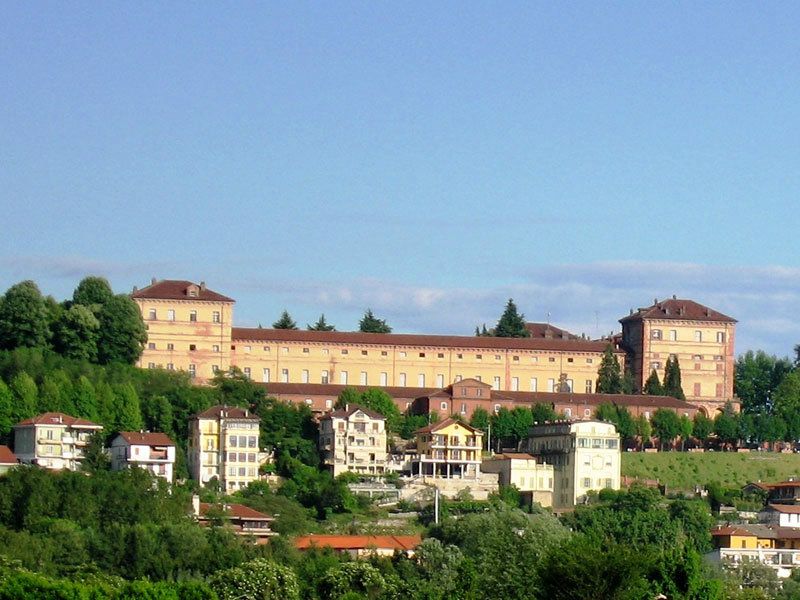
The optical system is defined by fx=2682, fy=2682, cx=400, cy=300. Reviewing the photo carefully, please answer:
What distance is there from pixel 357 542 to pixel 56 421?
584 inches

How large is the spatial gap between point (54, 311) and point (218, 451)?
35.7 feet

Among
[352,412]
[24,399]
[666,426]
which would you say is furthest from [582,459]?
[24,399]

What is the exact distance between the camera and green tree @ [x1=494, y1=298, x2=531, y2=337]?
377 feet

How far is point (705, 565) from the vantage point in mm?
78375

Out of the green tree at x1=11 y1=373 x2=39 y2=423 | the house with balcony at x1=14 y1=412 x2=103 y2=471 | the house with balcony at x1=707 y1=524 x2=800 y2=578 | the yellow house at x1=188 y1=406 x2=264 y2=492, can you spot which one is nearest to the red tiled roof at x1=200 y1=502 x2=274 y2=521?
the yellow house at x1=188 y1=406 x2=264 y2=492

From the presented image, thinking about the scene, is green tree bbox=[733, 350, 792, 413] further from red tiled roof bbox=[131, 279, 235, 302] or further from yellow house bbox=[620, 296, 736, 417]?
red tiled roof bbox=[131, 279, 235, 302]

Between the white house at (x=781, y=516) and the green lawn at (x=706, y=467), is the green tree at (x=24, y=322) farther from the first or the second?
the white house at (x=781, y=516)

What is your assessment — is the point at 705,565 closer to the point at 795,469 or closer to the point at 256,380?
the point at 795,469

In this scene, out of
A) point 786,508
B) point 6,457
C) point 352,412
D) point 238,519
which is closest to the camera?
point 238,519

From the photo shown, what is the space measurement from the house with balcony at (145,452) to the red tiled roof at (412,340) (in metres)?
15.2

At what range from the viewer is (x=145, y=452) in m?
91.1

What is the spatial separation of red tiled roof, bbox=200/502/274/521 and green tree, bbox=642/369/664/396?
24.7 metres

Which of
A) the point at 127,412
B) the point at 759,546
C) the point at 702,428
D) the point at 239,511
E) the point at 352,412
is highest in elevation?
the point at 352,412

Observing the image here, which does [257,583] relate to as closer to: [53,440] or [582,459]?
[53,440]
